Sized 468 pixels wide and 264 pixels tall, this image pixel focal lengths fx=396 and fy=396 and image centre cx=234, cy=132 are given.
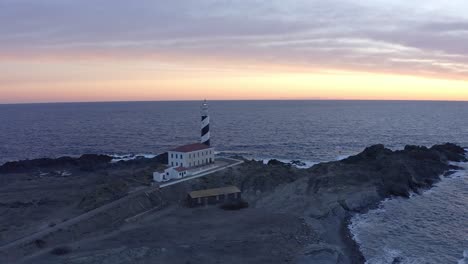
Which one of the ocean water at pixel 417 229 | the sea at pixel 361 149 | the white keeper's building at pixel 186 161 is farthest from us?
the white keeper's building at pixel 186 161

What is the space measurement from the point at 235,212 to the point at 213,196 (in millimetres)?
3847

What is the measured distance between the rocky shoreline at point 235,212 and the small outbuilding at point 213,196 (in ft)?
4.21

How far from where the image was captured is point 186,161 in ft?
169

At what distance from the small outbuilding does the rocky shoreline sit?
4.21 ft

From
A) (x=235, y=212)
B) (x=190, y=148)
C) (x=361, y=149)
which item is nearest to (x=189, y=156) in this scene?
(x=190, y=148)

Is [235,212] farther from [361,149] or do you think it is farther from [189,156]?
[361,149]

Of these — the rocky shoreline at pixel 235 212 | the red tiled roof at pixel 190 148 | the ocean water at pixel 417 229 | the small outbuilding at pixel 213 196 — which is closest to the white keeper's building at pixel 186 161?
the red tiled roof at pixel 190 148

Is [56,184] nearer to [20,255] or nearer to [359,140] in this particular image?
[20,255]

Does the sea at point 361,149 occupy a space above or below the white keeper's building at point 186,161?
below

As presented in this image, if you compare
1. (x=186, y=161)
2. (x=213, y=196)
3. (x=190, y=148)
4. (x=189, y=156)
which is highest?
(x=190, y=148)

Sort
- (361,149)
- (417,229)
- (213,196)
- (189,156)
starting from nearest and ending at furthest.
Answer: (417,229) → (213,196) → (189,156) → (361,149)

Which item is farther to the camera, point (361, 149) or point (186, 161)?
point (361, 149)

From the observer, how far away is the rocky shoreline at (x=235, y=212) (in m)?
31.1

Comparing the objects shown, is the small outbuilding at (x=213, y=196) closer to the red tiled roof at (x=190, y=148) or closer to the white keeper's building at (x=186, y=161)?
the white keeper's building at (x=186, y=161)
